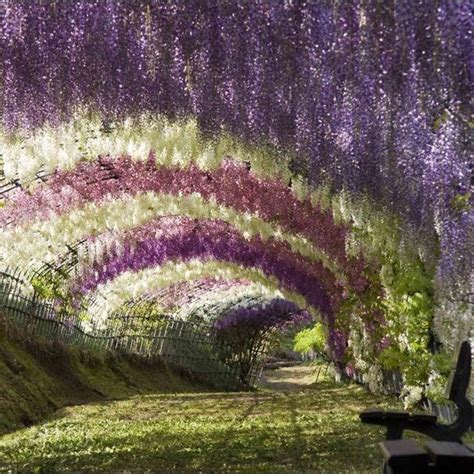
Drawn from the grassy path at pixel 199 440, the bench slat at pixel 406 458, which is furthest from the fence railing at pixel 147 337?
the bench slat at pixel 406 458

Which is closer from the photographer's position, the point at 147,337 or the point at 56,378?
the point at 56,378

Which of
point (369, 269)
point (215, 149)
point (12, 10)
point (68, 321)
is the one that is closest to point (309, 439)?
point (215, 149)

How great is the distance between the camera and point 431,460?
13.0 feet

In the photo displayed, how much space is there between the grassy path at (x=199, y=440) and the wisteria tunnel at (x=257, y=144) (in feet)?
5.08

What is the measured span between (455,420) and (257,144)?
397cm

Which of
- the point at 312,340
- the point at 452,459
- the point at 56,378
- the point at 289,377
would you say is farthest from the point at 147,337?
the point at 452,459

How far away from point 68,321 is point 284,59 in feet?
44.4

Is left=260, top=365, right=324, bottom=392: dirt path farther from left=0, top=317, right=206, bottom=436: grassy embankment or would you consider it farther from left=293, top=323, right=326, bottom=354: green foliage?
left=0, top=317, right=206, bottom=436: grassy embankment

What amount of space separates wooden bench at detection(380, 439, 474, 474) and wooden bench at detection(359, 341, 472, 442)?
0.88 metres

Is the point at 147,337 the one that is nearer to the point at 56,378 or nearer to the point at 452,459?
the point at 56,378

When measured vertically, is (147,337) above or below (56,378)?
above

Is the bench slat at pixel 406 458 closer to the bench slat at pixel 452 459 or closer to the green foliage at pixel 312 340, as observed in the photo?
the bench slat at pixel 452 459

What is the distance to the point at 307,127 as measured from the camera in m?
8.28

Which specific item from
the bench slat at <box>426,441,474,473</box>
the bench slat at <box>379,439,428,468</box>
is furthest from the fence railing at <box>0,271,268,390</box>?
the bench slat at <box>426,441,474,473</box>
